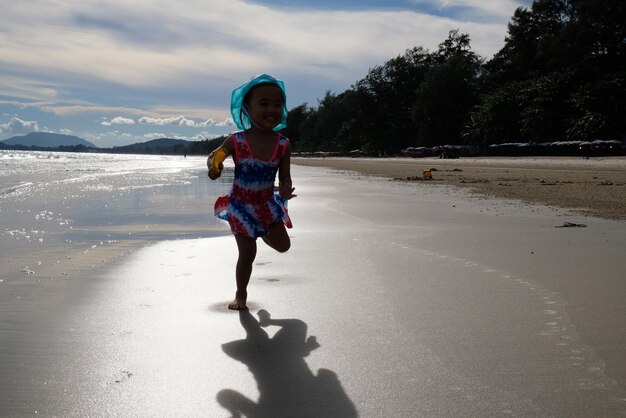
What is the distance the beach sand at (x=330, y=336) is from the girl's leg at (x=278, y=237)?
1.00ft

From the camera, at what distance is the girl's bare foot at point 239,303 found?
313 cm

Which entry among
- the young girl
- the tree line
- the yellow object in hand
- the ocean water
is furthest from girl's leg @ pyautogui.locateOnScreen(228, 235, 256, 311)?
the tree line

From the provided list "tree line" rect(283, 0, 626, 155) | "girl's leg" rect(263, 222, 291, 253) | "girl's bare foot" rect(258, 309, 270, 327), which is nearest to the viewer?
"girl's bare foot" rect(258, 309, 270, 327)

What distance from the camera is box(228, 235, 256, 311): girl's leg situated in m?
3.17

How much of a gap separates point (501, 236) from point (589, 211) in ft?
9.89

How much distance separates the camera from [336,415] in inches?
71.5

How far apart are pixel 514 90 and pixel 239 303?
5629 cm

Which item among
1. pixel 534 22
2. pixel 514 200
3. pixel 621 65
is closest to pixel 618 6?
pixel 621 65

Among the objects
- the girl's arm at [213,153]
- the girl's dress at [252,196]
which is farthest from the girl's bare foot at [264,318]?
the girl's arm at [213,153]

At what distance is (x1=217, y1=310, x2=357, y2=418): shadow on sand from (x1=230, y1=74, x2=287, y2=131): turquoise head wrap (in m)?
1.30

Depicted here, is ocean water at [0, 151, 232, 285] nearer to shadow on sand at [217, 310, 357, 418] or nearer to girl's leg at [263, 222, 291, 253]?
girl's leg at [263, 222, 291, 253]

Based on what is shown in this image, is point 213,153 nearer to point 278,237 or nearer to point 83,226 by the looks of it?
point 278,237

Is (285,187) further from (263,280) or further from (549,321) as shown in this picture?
(549,321)

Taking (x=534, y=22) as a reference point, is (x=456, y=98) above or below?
below
